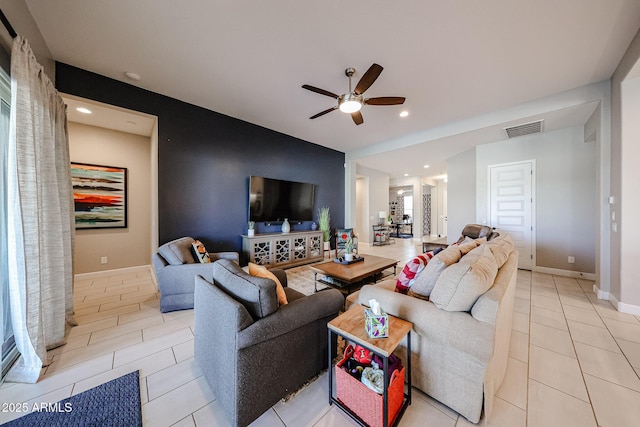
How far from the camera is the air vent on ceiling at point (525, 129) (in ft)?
11.8

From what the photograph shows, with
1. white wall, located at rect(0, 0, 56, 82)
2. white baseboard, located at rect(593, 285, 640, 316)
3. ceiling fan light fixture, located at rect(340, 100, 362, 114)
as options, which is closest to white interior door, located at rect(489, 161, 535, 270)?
white baseboard, located at rect(593, 285, 640, 316)

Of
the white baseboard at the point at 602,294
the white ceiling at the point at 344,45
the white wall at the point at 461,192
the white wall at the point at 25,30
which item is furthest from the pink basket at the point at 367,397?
the white wall at the point at 461,192

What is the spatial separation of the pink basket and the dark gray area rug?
1.17 m

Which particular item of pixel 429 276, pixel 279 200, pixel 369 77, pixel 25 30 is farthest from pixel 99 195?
pixel 429 276

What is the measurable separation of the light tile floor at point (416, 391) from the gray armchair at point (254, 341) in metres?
0.15

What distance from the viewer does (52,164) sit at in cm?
187

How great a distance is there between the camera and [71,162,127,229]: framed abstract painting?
364 centimetres

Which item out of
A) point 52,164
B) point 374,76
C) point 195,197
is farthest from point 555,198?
point 52,164

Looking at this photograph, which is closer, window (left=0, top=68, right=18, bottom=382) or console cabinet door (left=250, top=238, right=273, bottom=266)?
window (left=0, top=68, right=18, bottom=382)

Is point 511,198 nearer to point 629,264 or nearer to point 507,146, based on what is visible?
point 507,146

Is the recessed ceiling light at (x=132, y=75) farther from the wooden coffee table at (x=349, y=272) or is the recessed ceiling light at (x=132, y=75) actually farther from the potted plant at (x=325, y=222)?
the potted plant at (x=325, y=222)

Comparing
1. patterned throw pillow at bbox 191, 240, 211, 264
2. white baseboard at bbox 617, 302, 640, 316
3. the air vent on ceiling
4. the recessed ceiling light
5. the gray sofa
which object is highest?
the recessed ceiling light

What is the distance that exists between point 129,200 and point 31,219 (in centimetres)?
301

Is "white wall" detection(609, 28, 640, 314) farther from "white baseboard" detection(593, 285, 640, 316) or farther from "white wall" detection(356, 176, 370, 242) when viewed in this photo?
"white wall" detection(356, 176, 370, 242)
